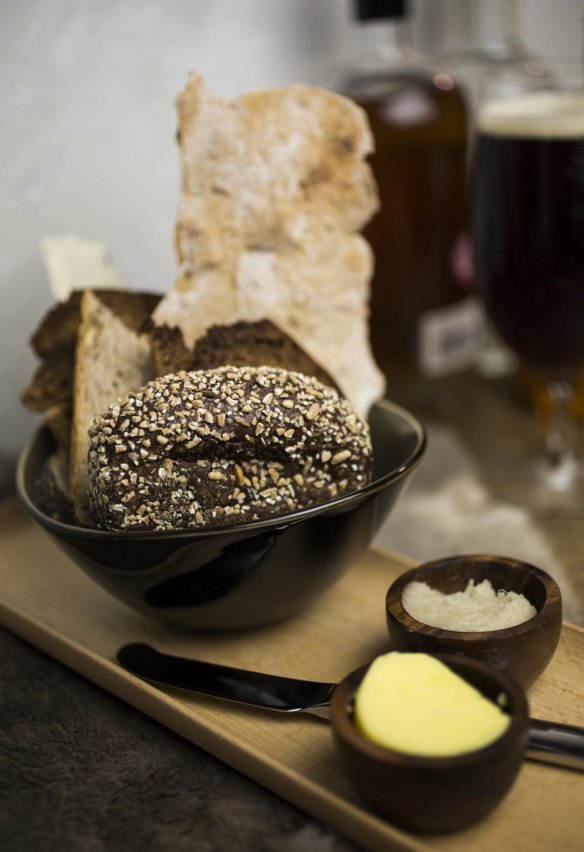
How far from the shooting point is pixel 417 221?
4.21 ft

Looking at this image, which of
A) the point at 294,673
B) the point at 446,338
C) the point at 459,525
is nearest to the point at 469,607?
the point at 294,673

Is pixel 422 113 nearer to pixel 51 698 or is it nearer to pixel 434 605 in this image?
pixel 434 605

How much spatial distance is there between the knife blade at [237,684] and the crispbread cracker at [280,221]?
0.91ft

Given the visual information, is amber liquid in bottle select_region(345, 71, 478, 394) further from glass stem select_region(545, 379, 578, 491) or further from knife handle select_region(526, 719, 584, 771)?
knife handle select_region(526, 719, 584, 771)

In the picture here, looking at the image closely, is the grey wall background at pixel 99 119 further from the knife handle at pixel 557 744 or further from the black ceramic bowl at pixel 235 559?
the knife handle at pixel 557 744

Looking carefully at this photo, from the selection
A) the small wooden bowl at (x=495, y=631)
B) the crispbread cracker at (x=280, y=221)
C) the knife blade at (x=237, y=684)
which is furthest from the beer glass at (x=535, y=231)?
the knife blade at (x=237, y=684)

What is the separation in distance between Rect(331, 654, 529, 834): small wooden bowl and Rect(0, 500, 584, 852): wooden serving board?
0.02 metres

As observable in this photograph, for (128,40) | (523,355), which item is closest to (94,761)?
(523,355)

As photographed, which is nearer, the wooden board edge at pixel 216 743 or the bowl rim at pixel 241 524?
the wooden board edge at pixel 216 743

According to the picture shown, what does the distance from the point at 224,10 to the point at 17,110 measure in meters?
0.34

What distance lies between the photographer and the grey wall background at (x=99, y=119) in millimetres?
1034

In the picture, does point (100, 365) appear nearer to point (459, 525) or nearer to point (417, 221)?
point (459, 525)

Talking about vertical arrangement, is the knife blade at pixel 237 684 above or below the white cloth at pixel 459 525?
above

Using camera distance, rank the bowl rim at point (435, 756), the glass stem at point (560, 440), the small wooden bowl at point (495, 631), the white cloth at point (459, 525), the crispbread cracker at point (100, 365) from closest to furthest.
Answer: the bowl rim at point (435, 756) < the small wooden bowl at point (495, 631) < the crispbread cracker at point (100, 365) < the white cloth at point (459, 525) < the glass stem at point (560, 440)
